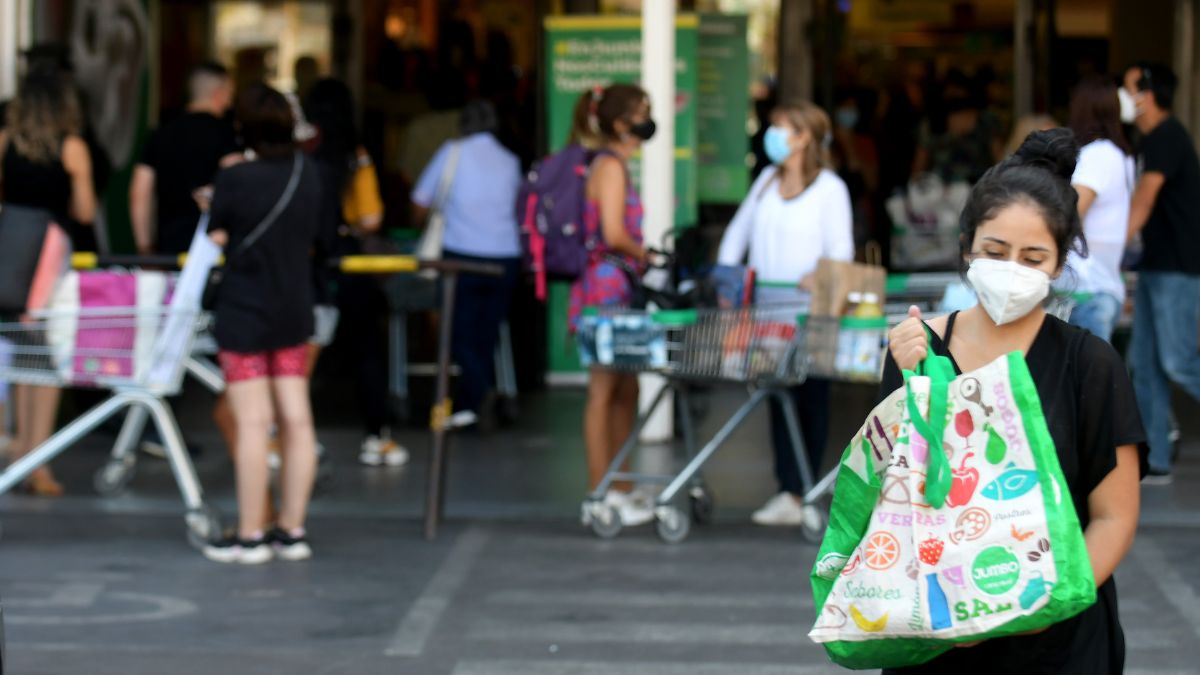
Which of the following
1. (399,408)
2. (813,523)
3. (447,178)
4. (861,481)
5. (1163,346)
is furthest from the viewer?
(399,408)

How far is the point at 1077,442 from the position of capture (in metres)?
3.17

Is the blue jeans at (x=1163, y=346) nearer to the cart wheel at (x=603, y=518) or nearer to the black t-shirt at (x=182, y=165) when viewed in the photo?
the cart wheel at (x=603, y=518)

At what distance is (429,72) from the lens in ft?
50.5

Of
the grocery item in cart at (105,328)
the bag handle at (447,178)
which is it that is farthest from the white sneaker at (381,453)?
the grocery item in cart at (105,328)

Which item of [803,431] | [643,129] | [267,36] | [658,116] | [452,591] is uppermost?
[267,36]

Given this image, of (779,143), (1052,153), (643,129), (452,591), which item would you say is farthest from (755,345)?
(1052,153)

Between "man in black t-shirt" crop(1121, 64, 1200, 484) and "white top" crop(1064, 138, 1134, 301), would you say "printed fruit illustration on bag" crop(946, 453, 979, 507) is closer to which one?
"white top" crop(1064, 138, 1134, 301)

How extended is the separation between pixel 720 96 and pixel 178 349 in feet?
17.1

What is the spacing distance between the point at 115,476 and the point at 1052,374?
615 centimetres

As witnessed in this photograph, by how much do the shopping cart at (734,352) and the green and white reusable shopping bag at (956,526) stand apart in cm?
403

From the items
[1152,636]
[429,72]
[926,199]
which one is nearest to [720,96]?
[926,199]

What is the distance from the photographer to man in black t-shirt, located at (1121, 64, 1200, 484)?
28.0 ft

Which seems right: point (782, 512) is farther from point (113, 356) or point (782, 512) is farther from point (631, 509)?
point (113, 356)

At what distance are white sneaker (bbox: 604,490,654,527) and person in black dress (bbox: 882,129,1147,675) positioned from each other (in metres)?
4.60
